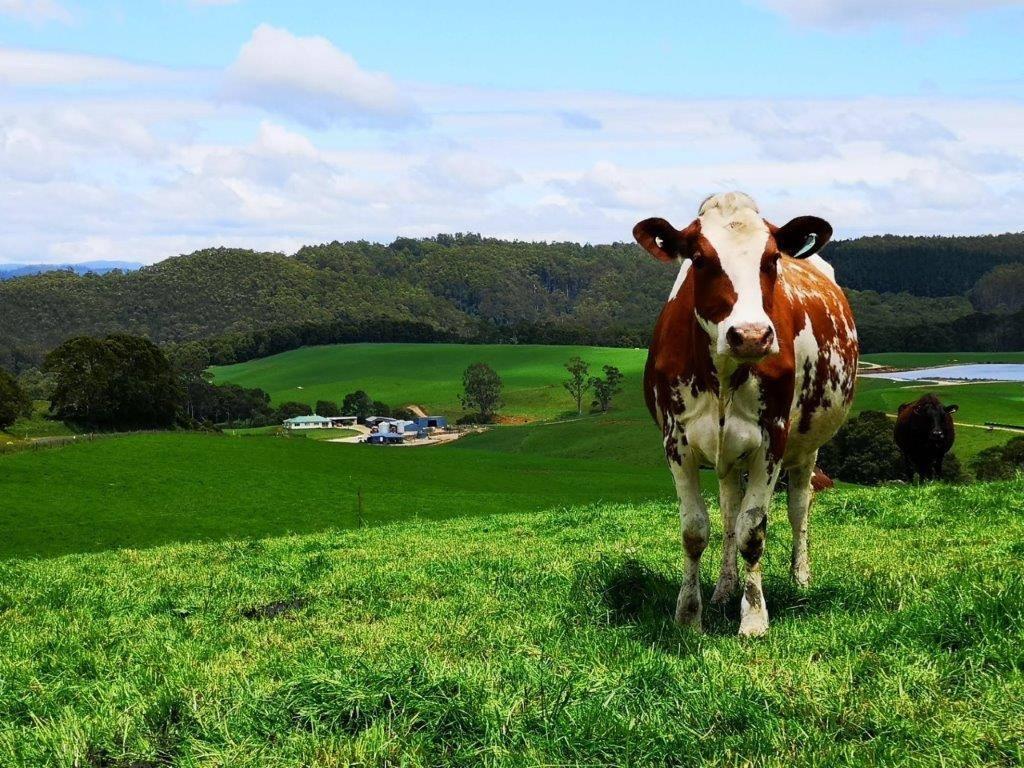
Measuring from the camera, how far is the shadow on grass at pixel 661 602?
24.8 ft

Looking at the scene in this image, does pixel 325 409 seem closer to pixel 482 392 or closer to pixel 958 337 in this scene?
pixel 482 392

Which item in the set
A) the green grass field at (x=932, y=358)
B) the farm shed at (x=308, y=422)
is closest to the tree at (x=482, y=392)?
the farm shed at (x=308, y=422)

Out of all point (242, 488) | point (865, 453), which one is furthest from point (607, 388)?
point (242, 488)

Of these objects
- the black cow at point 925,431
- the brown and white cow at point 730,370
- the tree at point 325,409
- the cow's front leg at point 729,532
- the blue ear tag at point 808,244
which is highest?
the blue ear tag at point 808,244

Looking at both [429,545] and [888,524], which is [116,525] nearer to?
[429,545]

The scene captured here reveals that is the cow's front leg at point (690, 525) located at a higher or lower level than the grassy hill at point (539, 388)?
higher

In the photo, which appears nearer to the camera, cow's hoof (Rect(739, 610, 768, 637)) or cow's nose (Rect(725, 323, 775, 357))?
cow's nose (Rect(725, 323, 775, 357))

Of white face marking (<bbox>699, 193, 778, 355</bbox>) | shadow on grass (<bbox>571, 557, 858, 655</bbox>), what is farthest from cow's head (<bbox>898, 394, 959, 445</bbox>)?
white face marking (<bbox>699, 193, 778, 355</bbox>)

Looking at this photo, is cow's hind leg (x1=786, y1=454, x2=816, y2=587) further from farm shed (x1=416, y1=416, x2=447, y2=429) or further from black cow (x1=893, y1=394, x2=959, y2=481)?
farm shed (x1=416, y1=416, x2=447, y2=429)

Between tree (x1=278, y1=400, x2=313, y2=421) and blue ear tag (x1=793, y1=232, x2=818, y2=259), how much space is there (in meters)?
149

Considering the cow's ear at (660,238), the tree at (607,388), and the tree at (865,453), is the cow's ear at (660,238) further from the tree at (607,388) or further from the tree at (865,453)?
the tree at (607,388)

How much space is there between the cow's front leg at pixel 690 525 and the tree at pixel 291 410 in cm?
14901

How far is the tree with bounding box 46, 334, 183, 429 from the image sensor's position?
9344 cm

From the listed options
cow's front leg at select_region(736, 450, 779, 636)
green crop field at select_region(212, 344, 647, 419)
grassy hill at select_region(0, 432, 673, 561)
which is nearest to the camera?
cow's front leg at select_region(736, 450, 779, 636)
